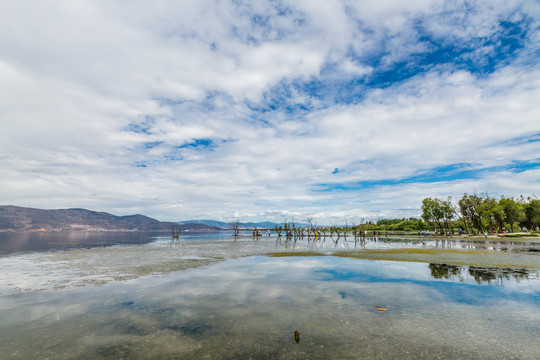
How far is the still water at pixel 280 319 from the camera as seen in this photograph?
7.57 m

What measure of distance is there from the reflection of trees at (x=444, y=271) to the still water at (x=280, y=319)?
914 millimetres

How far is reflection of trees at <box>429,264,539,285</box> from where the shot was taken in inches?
659

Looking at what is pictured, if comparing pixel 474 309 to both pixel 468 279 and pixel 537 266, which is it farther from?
pixel 537 266

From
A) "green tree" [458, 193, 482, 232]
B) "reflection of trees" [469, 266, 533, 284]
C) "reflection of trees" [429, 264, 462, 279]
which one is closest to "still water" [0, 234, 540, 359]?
"reflection of trees" [469, 266, 533, 284]

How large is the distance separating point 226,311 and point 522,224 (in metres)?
125

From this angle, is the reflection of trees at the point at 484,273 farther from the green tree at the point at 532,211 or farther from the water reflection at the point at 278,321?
the green tree at the point at 532,211

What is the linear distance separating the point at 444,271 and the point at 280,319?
16974mm

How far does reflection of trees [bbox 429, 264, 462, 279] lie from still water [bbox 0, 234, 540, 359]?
3.00 feet

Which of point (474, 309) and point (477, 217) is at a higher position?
point (477, 217)

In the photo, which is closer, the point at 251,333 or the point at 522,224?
the point at 251,333

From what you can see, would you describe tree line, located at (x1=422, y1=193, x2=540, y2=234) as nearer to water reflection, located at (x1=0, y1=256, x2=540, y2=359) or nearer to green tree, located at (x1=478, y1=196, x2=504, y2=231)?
green tree, located at (x1=478, y1=196, x2=504, y2=231)

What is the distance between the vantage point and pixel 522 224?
3612 inches

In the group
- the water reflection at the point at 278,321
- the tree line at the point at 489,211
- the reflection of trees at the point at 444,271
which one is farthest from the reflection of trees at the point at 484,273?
the tree line at the point at 489,211

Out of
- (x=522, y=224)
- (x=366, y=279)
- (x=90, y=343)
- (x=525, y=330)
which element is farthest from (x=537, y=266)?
(x=522, y=224)
